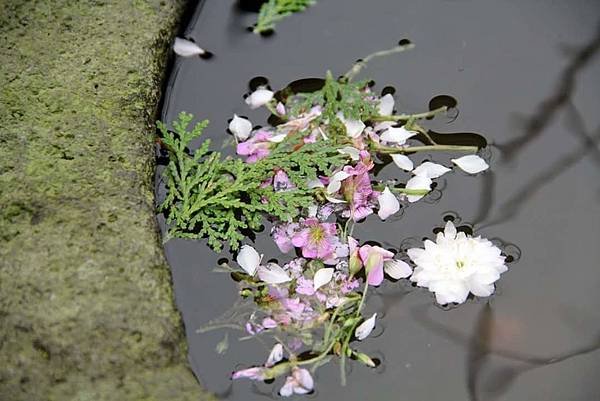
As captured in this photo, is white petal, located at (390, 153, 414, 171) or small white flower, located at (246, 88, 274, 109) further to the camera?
small white flower, located at (246, 88, 274, 109)

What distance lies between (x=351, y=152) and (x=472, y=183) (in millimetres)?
285

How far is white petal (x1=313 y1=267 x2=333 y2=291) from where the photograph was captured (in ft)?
6.29

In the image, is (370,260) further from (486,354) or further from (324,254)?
(486,354)

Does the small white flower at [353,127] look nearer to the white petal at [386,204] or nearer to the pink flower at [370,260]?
the white petal at [386,204]

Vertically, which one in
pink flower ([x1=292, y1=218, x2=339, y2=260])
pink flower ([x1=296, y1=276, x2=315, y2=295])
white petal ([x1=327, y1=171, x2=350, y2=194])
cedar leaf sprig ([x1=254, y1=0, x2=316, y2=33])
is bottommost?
pink flower ([x1=296, y1=276, x2=315, y2=295])

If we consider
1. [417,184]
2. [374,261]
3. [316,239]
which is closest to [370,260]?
[374,261]

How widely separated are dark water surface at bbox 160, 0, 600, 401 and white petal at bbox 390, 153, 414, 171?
88 millimetres

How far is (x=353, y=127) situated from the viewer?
2.14 m

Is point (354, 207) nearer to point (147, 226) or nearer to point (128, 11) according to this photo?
point (147, 226)

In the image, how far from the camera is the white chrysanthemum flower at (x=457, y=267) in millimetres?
1924

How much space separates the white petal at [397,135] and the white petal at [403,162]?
0.15 ft

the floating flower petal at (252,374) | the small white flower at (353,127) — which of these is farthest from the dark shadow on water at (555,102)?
the floating flower petal at (252,374)

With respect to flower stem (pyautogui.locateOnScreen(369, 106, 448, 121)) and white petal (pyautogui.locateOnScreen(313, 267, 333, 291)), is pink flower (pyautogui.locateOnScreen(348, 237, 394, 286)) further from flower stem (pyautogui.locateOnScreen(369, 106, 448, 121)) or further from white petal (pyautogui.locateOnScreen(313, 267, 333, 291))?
flower stem (pyautogui.locateOnScreen(369, 106, 448, 121))

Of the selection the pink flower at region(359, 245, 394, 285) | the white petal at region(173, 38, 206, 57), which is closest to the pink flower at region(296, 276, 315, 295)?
the pink flower at region(359, 245, 394, 285)
